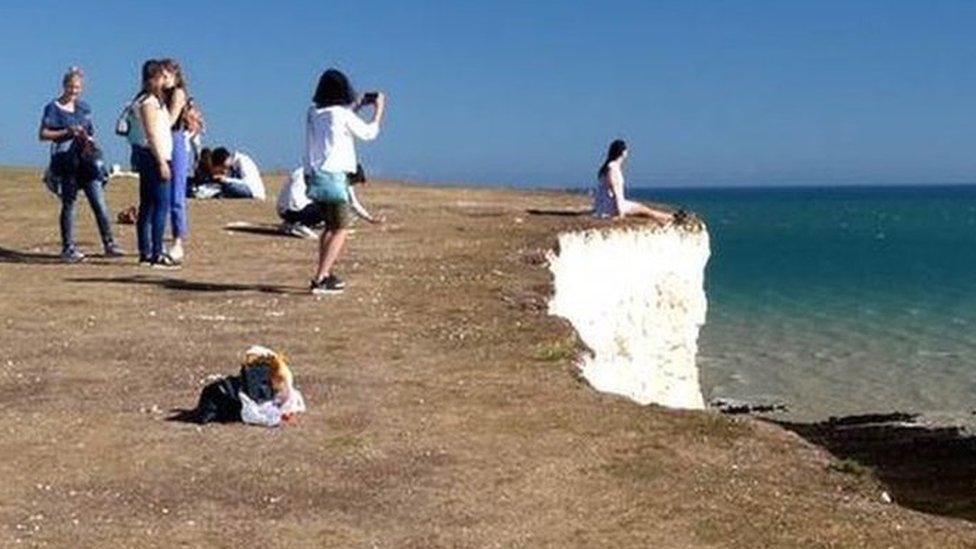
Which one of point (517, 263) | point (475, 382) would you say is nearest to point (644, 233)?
point (517, 263)

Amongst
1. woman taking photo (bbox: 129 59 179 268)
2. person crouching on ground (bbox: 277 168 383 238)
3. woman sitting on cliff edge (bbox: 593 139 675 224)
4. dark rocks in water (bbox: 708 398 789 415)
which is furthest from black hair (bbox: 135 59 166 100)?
dark rocks in water (bbox: 708 398 789 415)

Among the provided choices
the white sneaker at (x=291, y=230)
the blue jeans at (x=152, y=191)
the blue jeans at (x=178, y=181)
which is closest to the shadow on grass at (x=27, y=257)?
the blue jeans at (x=178, y=181)

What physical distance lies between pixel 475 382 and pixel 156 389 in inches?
108

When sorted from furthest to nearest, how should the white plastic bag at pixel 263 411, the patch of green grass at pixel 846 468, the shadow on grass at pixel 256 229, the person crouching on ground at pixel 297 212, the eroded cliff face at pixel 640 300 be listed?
the shadow on grass at pixel 256 229 < the person crouching on ground at pixel 297 212 < the eroded cliff face at pixel 640 300 < the white plastic bag at pixel 263 411 < the patch of green grass at pixel 846 468

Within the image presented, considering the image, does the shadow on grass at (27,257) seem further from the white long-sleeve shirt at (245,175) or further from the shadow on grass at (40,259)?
the white long-sleeve shirt at (245,175)

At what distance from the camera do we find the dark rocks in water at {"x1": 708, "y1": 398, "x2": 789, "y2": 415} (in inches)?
1366

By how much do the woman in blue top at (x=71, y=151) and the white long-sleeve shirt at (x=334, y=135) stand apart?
4.72 meters

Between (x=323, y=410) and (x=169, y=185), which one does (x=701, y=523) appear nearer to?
(x=323, y=410)

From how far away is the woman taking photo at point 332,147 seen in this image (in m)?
17.3

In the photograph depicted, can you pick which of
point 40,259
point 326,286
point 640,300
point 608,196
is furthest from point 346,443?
point 608,196

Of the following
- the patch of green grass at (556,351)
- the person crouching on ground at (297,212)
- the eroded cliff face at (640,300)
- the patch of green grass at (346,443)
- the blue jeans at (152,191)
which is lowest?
the eroded cliff face at (640,300)

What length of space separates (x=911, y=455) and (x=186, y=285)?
1431cm

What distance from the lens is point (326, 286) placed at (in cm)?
1797

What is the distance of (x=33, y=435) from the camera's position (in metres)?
10.8
